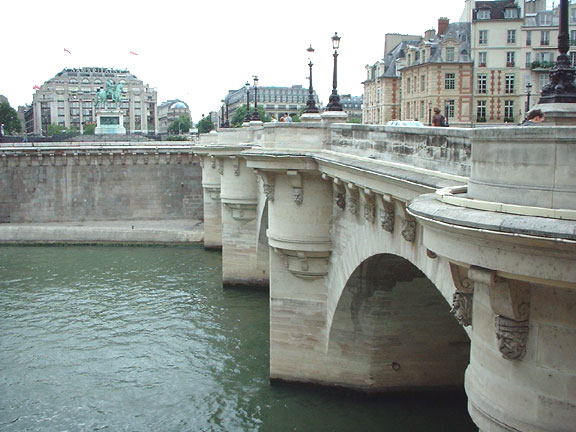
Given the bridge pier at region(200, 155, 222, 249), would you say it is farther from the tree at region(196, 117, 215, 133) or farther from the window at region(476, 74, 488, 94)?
the tree at region(196, 117, 215, 133)

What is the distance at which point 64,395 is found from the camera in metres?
20.8

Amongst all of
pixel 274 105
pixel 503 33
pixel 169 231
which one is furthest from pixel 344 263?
pixel 274 105

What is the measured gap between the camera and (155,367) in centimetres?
2283

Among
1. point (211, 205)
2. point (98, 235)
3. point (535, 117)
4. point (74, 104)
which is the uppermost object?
point (74, 104)

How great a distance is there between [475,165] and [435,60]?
106 feet

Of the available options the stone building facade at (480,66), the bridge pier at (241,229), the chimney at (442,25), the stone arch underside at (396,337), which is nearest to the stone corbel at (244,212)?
the bridge pier at (241,229)

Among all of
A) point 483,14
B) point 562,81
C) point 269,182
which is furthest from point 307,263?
point 483,14

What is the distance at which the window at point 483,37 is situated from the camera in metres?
33.4

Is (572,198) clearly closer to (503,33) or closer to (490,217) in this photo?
(490,217)

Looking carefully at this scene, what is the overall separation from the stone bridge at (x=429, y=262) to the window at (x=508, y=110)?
1182 centimetres

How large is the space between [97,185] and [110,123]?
1713 inches

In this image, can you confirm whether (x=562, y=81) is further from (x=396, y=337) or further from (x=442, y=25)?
(x=442, y=25)

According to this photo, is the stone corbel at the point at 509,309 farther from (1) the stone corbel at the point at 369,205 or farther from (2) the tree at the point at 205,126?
(2) the tree at the point at 205,126

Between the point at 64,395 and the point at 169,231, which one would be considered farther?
the point at 169,231
